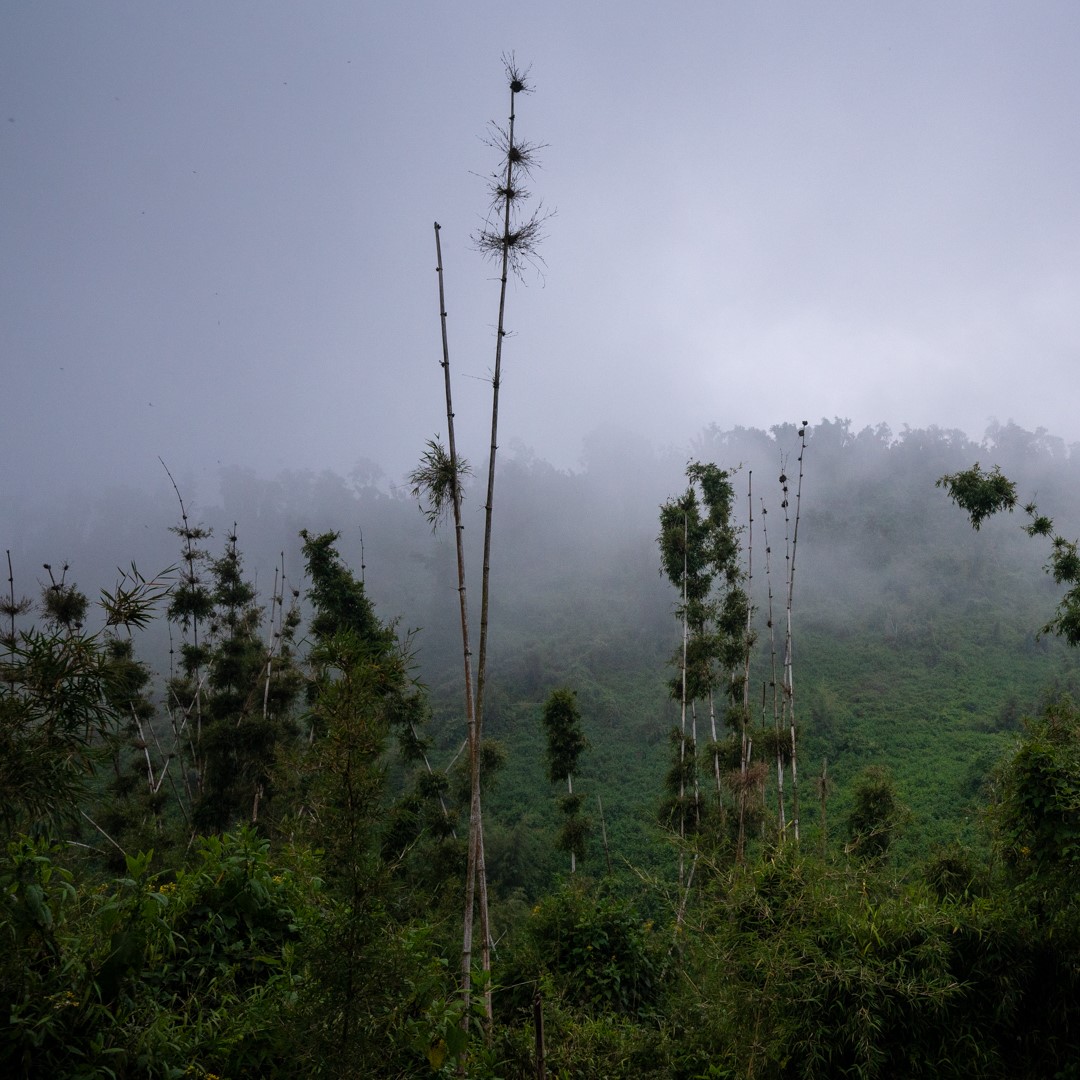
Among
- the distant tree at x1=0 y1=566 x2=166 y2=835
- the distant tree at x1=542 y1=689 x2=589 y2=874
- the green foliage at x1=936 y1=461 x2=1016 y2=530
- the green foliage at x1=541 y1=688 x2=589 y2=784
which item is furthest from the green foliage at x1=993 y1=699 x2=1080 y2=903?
the green foliage at x1=541 y1=688 x2=589 y2=784

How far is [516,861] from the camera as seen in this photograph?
12.9 metres

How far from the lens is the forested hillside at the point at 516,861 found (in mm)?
1801

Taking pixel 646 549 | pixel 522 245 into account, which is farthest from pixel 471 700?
pixel 646 549

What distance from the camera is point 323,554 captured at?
8719 mm

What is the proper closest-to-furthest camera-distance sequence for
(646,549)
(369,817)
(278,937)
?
(369,817) → (278,937) → (646,549)

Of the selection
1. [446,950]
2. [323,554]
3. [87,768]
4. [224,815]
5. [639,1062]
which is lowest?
[224,815]

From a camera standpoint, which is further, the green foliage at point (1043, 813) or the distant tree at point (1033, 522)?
the distant tree at point (1033, 522)

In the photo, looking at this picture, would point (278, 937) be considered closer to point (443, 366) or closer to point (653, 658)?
point (443, 366)

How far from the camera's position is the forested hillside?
1.80 m

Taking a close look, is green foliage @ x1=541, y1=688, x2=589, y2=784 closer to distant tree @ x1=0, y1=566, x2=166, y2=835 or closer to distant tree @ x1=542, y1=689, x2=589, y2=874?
distant tree @ x1=542, y1=689, x2=589, y2=874

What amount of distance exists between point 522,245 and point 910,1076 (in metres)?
5.11

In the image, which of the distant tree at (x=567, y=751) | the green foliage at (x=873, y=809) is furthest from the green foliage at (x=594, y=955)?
the green foliage at (x=873, y=809)

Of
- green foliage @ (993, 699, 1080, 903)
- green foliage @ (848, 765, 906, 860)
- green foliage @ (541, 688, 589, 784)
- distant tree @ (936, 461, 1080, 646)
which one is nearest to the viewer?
green foliage @ (993, 699, 1080, 903)

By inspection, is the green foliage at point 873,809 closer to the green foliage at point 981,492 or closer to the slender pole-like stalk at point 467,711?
the green foliage at point 981,492
